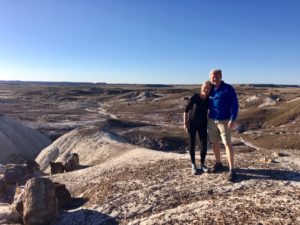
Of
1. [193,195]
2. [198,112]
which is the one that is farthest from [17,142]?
[193,195]

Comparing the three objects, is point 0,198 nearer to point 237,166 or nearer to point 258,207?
point 237,166

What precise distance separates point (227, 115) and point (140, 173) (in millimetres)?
4287

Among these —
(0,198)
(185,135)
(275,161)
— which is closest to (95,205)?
(275,161)

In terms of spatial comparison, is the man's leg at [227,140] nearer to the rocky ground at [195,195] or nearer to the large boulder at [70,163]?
the rocky ground at [195,195]

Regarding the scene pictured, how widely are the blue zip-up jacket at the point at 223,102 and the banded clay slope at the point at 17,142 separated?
2416 cm

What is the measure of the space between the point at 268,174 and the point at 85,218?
5147mm

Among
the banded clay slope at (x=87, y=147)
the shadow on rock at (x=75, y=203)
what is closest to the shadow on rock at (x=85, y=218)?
the shadow on rock at (x=75, y=203)

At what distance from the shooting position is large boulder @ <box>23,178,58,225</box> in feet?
37.5

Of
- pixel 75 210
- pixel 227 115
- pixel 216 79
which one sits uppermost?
pixel 216 79

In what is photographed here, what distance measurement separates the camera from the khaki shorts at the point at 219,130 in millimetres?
10977

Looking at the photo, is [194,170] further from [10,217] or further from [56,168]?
[56,168]

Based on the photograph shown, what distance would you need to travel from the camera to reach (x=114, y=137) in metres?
29.2

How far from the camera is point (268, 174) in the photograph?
1173 centimetres

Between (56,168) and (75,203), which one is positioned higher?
(75,203)
